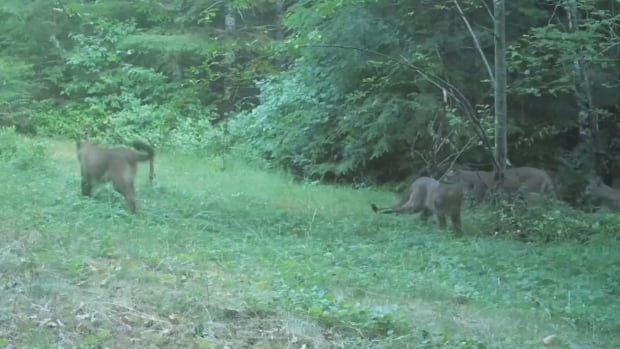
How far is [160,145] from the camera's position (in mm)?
23719

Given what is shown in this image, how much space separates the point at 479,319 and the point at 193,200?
6.56m

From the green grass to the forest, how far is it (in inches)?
1.2

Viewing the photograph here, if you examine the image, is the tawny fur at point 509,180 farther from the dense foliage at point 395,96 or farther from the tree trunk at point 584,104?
the tree trunk at point 584,104

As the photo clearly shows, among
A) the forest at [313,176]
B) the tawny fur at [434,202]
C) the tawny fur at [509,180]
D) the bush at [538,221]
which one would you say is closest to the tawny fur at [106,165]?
the forest at [313,176]

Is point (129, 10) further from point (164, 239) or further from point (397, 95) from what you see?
point (164, 239)

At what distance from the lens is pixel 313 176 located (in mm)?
20750

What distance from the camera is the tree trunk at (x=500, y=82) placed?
13875mm

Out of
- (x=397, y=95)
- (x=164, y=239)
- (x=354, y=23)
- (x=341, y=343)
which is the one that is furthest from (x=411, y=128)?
(x=341, y=343)

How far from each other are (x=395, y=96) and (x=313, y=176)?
2863 mm

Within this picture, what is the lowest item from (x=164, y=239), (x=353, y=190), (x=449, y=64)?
(x=353, y=190)

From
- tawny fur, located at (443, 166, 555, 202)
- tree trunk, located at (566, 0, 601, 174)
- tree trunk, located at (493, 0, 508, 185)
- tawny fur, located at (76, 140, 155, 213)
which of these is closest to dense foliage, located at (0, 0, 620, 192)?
tree trunk, located at (566, 0, 601, 174)

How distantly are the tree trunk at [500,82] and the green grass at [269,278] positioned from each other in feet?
3.78

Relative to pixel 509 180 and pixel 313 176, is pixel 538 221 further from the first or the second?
pixel 313 176

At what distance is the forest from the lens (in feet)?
22.7
